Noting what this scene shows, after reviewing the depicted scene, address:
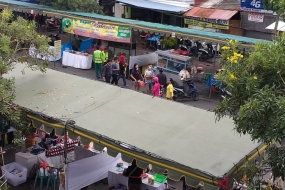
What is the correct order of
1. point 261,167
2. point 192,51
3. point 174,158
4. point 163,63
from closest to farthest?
point 261,167 < point 174,158 < point 163,63 < point 192,51

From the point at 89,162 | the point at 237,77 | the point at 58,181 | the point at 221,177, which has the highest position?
the point at 237,77

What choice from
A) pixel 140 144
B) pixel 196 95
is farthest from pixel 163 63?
pixel 140 144

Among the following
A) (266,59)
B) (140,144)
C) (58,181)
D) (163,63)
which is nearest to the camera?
(266,59)

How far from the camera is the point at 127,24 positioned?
1930 centimetres

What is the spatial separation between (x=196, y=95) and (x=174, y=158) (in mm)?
9648

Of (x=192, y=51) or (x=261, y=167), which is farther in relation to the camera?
(x=192, y=51)

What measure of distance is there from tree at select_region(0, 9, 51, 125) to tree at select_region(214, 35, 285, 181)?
15.2ft

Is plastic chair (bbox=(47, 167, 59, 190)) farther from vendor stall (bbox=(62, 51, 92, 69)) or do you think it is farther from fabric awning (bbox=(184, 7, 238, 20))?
fabric awning (bbox=(184, 7, 238, 20))

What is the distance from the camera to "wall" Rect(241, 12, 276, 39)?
75.6 feet

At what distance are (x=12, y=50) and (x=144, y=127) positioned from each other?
372cm

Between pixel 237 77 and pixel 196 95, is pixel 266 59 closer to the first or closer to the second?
pixel 237 77

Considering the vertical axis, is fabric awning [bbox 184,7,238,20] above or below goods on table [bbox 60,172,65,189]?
above

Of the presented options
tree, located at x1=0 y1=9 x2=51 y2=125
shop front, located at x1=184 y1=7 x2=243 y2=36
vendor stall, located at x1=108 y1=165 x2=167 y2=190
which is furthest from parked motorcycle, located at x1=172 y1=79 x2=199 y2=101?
shop front, located at x1=184 y1=7 x2=243 y2=36

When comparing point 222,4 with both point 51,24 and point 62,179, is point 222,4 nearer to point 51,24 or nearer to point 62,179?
point 51,24
